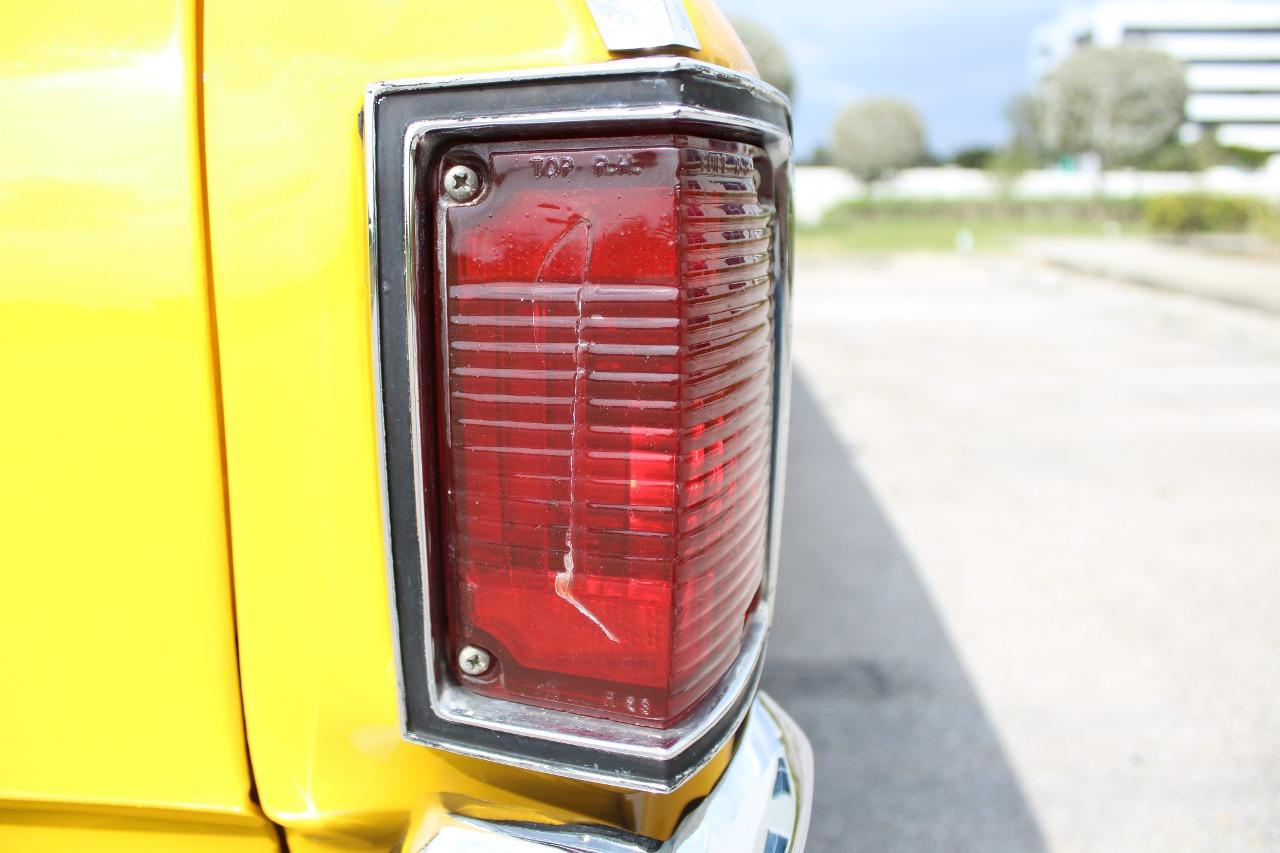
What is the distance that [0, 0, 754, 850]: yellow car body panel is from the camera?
842 mm

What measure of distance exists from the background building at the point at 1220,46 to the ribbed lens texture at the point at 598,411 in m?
80.2

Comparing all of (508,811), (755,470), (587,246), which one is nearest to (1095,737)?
(755,470)

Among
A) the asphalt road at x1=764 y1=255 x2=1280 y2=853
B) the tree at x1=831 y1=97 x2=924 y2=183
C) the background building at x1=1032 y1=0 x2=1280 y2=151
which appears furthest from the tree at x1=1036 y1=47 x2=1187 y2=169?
the asphalt road at x1=764 y1=255 x2=1280 y2=853

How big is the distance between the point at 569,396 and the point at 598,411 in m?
0.03

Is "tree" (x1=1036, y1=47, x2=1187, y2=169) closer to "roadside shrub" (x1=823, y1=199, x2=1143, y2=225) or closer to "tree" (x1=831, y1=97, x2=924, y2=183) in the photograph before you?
"tree" (x1=831, y1=97, x2=924, y2=183)

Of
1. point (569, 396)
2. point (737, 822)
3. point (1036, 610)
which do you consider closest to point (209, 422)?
point (569, 396)

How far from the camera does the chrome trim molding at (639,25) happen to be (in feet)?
2.64

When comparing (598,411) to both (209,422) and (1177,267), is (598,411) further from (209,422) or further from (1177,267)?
(1177,267)

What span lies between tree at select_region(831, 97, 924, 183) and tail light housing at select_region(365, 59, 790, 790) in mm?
35699

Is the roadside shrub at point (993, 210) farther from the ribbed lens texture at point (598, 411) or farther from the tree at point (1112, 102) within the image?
the ribbed lens texture at point (598, 411)

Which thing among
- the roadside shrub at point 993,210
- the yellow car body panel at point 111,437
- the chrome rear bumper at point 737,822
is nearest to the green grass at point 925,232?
the roadside shrub at point 993,210

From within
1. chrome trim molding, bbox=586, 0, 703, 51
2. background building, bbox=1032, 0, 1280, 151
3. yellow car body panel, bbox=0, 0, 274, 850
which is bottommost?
yellow car body panel, bbox=0, 0, 274, 850

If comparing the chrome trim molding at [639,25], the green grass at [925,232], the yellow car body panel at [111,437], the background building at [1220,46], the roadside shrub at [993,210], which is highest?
the background building at [1220,46]

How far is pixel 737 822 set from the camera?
41.6 inches
